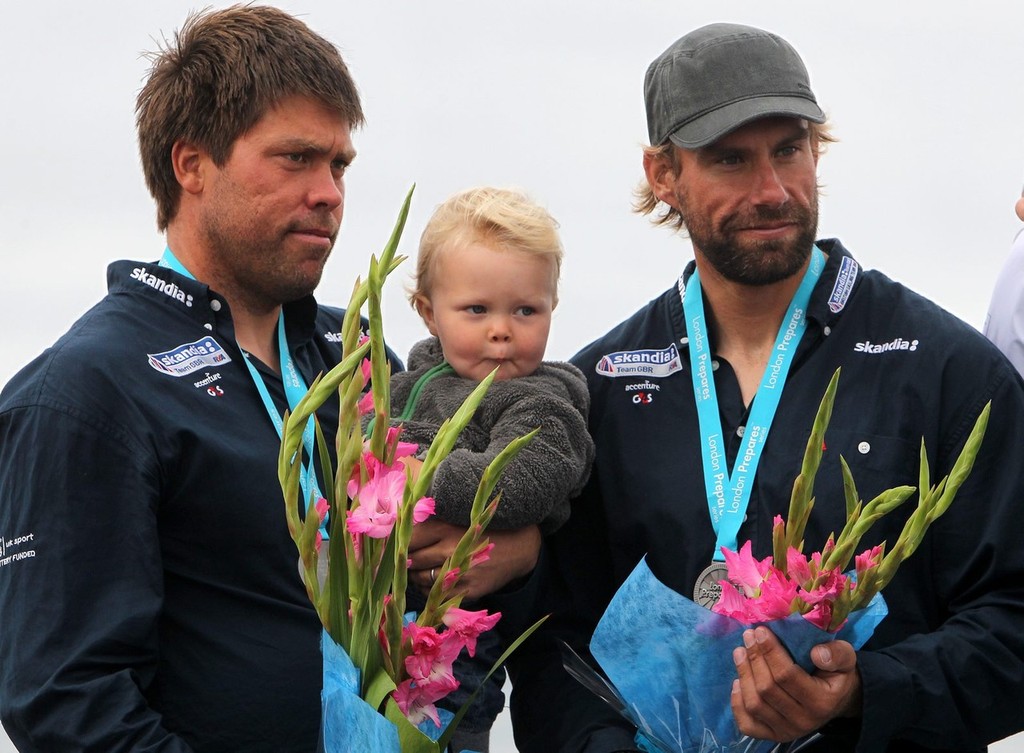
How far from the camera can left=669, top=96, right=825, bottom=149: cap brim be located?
11.5ft

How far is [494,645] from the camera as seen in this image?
141 inches

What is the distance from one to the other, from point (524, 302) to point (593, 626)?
833 millimetres

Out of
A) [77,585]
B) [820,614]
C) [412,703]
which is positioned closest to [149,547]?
[77,585]

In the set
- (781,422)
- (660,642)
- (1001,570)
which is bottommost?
(660,642)

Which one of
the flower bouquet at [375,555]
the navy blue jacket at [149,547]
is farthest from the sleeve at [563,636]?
the flower bouquet at [375,555]

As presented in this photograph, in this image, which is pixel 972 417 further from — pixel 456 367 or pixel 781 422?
pixel 456 367

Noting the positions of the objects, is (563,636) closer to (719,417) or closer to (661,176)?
(719,417)

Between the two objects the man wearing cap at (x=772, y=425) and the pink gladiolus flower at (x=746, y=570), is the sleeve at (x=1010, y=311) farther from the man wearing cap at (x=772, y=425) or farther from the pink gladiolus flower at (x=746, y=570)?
the pink gladiolus flower at (x=746, y=570)

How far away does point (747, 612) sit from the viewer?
2750mm

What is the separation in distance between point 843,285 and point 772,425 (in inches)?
16.5

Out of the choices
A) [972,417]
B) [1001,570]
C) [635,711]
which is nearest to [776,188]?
[972,417]

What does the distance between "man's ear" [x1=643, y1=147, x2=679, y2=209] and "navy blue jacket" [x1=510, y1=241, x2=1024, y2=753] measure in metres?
0.31

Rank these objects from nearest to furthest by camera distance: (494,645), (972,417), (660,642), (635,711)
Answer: (660,642) < (635,711) < (972,417) < (494,645)

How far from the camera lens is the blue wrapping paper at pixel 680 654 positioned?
282 cm
